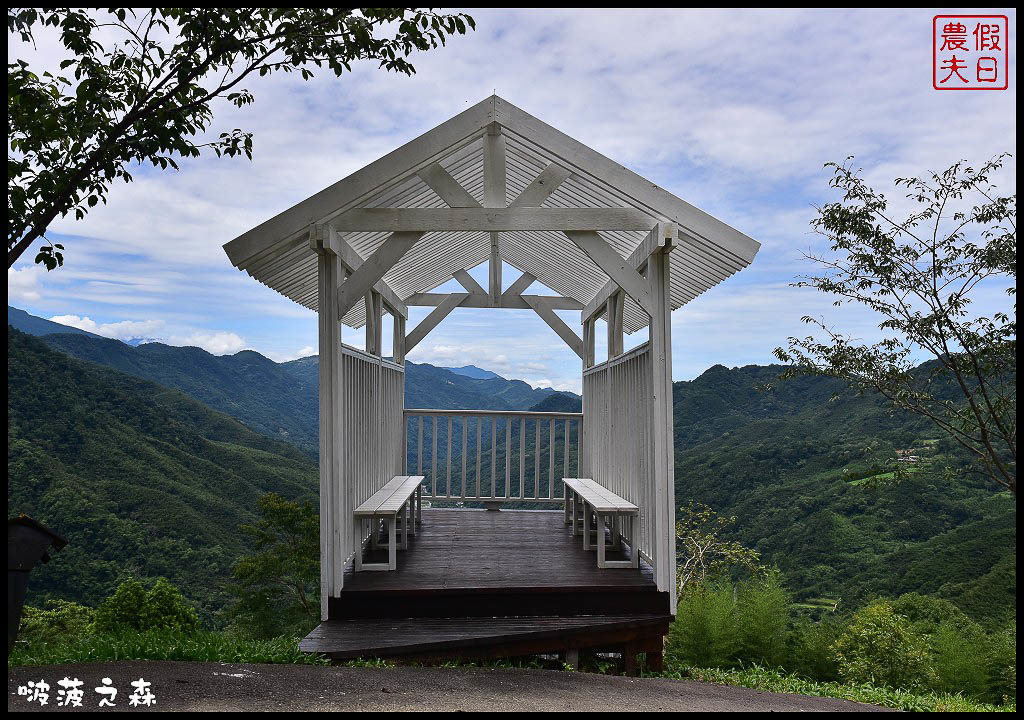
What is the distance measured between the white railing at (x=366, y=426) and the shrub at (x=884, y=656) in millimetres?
4620

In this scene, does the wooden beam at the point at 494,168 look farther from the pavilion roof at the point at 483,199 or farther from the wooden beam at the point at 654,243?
the wooden beam at the point at 654,243

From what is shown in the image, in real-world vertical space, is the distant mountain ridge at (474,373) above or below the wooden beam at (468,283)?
above

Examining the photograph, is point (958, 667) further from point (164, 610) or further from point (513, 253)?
point (164, 610)

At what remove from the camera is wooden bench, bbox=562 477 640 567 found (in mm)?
6109

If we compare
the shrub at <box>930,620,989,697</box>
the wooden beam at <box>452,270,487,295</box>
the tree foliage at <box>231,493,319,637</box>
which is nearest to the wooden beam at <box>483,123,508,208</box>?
the wooden beam at <box>452,270,487,295</box>

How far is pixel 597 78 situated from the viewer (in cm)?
764

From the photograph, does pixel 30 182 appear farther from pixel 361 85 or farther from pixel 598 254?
pixel 598 254

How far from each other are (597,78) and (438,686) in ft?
18.9

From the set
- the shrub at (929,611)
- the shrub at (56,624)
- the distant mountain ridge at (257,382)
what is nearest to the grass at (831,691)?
the shrub at (929,611)

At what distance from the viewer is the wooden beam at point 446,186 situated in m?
5.36

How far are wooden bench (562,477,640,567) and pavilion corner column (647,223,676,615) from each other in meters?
0.63

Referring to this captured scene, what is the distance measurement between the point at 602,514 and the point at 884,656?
10.9ft

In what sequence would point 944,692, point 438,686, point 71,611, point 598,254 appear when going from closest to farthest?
1. point 438,686
2. point 598,254
3. point 944,692
4. point 71,611

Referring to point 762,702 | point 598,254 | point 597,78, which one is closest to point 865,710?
point 762,702
